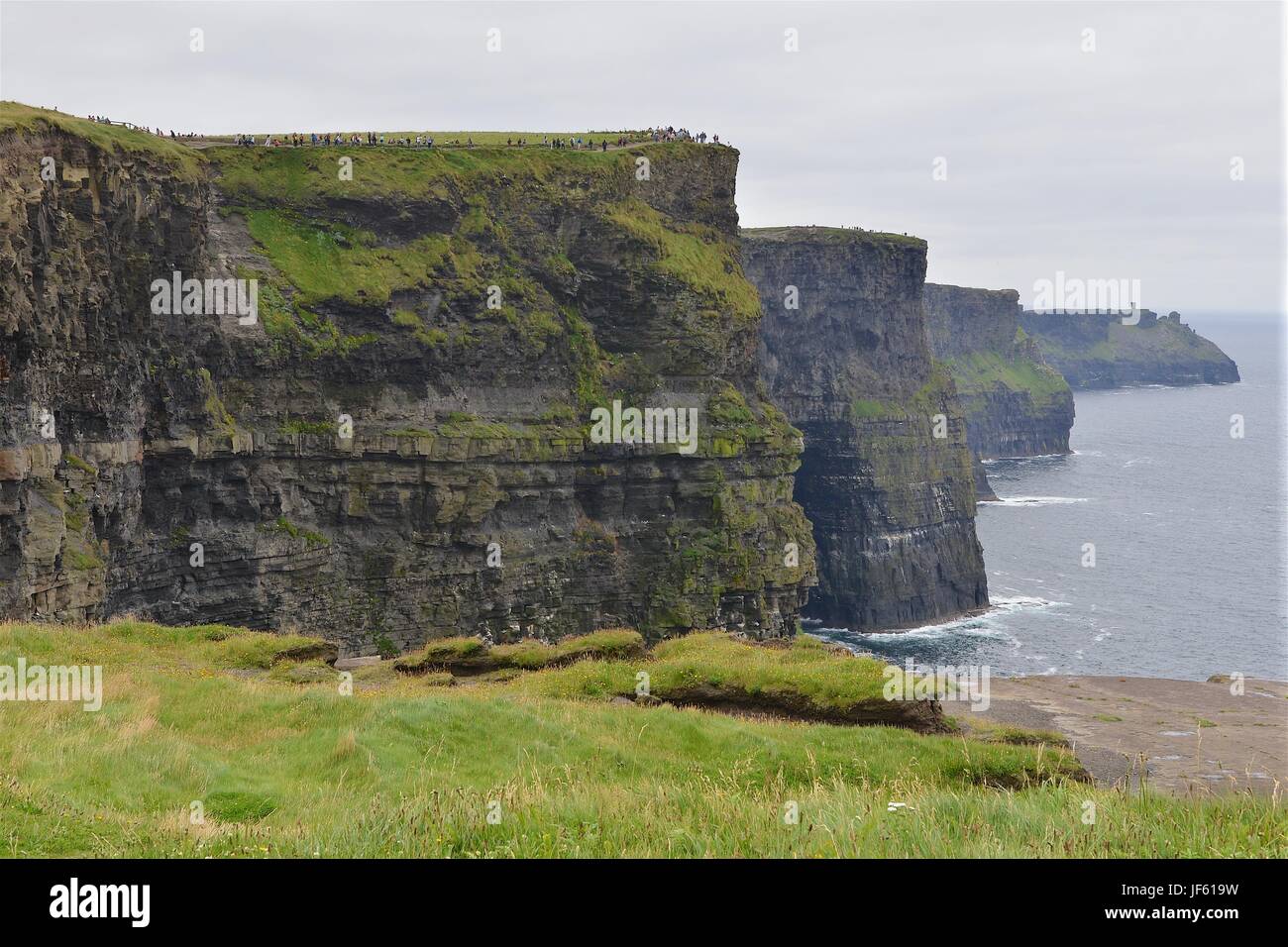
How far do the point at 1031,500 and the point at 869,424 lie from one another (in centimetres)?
6629

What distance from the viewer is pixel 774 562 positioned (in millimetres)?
76250

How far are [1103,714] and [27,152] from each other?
1944 inches

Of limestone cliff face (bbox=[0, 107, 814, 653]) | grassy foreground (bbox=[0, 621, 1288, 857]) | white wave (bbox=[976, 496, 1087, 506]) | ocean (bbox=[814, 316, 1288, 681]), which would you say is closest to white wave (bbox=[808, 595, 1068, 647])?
ocean (bbox=[814, 316, 1288, 681])

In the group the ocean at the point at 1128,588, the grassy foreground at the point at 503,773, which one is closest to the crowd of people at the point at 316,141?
the grassy foreground at the point at 503,773

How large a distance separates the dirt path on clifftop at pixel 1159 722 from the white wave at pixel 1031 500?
122m

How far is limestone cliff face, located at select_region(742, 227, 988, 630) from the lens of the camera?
118 m

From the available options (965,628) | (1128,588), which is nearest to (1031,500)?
(1128,588)

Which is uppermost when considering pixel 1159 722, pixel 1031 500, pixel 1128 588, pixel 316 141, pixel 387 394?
pixel 316 141

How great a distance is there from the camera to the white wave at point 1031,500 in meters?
174

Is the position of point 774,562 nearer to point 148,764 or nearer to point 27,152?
point 27,152

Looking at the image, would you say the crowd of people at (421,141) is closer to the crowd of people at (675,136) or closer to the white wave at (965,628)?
the crowd of people at (675,136)

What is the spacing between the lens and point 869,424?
4865 inches

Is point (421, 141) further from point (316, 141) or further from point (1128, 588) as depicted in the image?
Result: point (1128, 588)
